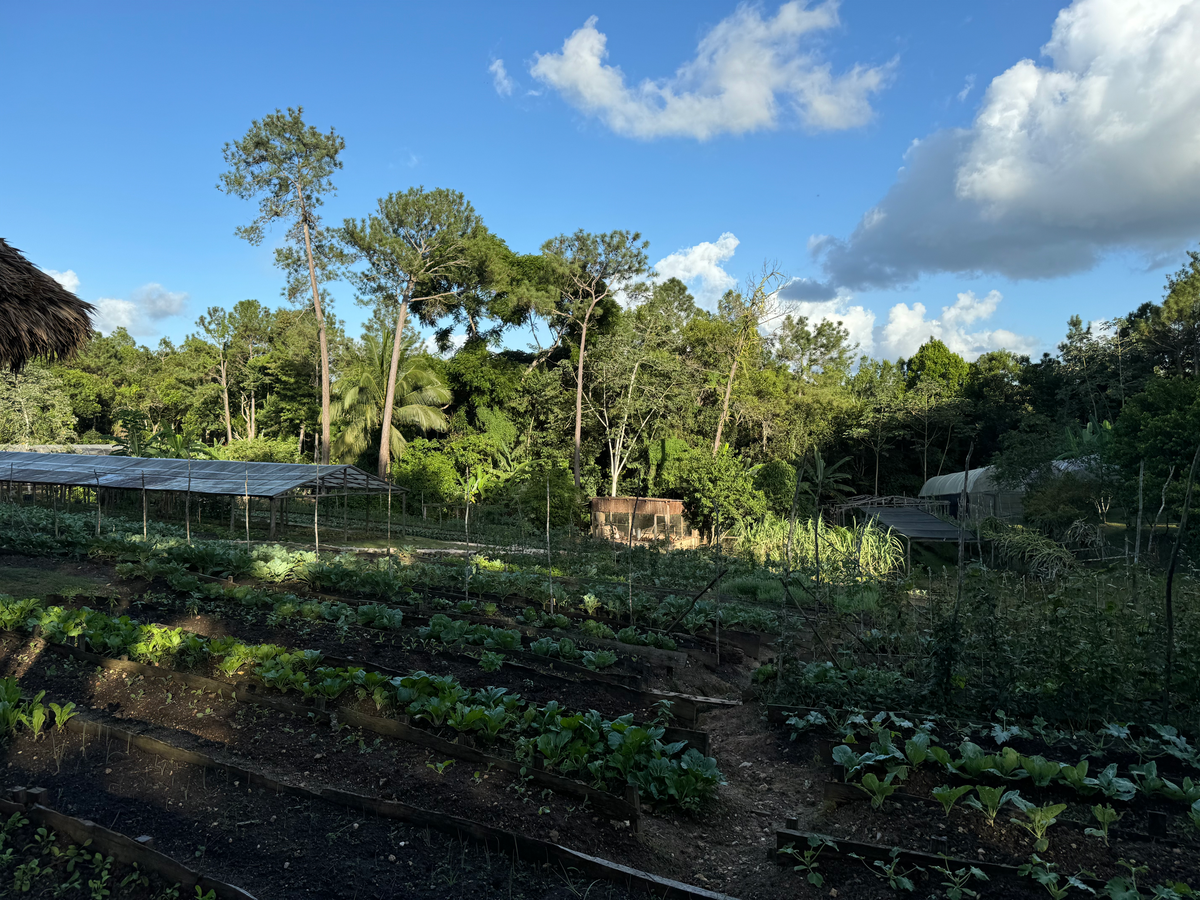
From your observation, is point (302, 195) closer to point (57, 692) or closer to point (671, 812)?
point (57, 692)

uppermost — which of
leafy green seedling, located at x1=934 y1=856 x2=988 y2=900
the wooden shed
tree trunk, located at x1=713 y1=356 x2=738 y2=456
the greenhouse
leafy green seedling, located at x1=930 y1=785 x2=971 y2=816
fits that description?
tree trunk, located at x1=713 y1=356 x2=738 y2=456

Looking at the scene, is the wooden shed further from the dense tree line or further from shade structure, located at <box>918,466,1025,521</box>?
shade structure, located at <box>918,466,1025,521</box>

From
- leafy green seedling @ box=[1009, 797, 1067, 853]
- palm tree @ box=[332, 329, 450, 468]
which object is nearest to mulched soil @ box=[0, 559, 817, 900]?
leafy green seedling @ box=[1009, 797, 1067, 853]

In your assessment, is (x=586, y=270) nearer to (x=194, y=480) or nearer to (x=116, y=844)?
(x=194, y=480)

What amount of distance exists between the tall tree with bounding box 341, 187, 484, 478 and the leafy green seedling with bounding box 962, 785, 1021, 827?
24.4 meters

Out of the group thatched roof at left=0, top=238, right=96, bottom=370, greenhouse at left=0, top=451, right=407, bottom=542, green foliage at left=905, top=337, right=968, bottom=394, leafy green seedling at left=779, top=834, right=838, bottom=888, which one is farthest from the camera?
green foliage at left=905, top=337, right=968, bottom=394

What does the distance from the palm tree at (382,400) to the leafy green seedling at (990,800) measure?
26.1m

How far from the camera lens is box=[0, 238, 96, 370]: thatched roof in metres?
7.75

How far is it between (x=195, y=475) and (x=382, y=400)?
409 inches

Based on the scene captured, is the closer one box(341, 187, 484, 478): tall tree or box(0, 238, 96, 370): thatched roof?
box(0, 238, 96, 370): thatched roof

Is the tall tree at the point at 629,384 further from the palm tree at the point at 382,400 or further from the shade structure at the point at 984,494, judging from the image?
the shade structure at the point at 984,494

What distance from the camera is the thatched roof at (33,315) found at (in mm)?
7750

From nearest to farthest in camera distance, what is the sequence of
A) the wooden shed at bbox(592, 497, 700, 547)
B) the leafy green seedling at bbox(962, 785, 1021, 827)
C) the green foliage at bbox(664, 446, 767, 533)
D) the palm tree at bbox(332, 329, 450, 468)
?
the leafy green seedling at bbox(962, 785, 1021, 827) → the wooden shed at bbox(592, 497, 700, 547) → the green foliage at bbox(664, 446, 767, 533) → the palm tree at bbox(332, 329, 450, 468)

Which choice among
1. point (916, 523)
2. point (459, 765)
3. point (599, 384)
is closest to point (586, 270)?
point (599, 384)
